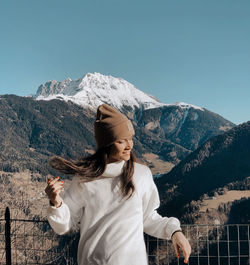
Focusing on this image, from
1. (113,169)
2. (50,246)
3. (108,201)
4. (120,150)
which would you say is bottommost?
(50,246)

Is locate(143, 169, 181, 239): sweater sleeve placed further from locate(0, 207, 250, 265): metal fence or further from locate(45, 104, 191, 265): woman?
locate(0, 207, 250, 265): metal fence

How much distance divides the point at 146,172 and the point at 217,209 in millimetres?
128721

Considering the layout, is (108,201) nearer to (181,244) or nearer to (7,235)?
(181,244)

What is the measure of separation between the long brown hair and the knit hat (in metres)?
0.08

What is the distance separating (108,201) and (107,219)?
12 cm

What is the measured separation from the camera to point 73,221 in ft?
8.49

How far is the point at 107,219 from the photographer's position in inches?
96.7

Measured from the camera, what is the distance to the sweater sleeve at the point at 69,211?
2.40 m

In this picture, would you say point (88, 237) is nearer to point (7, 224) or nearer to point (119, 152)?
point (119, 152)

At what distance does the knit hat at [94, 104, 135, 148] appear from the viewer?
2531 mm

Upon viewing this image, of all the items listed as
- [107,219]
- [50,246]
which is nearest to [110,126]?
[107,219]

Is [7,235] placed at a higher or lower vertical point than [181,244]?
lower

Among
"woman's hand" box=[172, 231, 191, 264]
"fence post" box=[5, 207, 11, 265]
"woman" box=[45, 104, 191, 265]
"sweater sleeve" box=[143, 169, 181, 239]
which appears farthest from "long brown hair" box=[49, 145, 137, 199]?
"fence post" box=[5, 207, 11, 265]

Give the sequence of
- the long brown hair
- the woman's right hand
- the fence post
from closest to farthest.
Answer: the woman's right hand < the long brown hair < the fence post
